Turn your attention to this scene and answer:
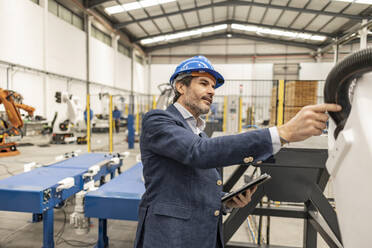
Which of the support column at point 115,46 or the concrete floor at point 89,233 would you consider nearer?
the concrete floor at point 89,233

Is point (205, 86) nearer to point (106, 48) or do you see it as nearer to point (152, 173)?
point (152, 173)

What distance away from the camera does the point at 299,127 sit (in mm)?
801

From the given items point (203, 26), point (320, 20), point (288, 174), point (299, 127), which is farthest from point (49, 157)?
point (320, 20)

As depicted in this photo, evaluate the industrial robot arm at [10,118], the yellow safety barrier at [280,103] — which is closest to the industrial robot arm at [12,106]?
the industrial robot arm at [10,118]

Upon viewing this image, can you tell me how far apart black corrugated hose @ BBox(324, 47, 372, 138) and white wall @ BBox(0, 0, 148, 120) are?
445 inches

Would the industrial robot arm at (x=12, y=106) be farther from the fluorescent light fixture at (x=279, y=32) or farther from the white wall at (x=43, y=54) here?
the fluorescent light fixture at (x=279, y=32)

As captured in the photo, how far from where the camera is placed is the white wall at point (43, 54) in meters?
9.70

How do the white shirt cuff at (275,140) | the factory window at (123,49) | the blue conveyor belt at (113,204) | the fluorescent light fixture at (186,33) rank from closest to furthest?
the white shirt cuff at (275,140)
the blue conveyor belt at (113,204)
the fluorescent light fixture at (186,33)
the factory window at (123,49)

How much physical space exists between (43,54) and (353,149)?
1292 cm

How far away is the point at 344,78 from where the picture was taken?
699 millimetres

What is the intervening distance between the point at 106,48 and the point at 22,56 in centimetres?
661

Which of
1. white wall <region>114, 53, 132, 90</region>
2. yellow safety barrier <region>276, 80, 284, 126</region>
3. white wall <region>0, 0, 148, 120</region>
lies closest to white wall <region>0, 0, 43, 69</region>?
white wall <region>0, 0, 148, 120</region>

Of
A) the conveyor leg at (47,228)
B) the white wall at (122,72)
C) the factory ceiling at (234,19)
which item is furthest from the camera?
the white wall at (122,72)

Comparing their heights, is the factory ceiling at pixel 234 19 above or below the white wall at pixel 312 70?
above
